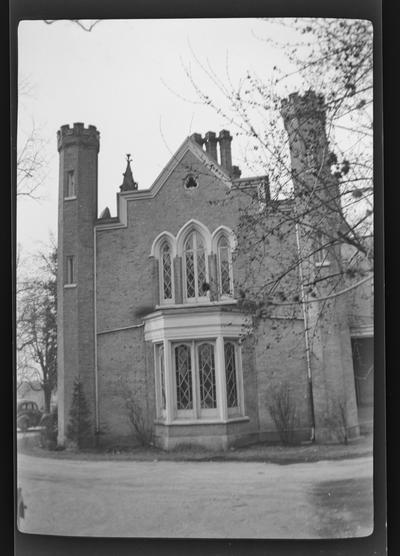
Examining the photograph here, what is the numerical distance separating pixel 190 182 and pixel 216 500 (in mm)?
3294

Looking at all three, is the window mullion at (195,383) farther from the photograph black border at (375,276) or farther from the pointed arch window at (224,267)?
the photograph black border at (375,276)

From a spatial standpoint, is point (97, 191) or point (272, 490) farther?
point (97, 191)

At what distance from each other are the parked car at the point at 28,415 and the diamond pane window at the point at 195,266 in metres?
2.02

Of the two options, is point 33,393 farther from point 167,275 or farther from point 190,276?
point 190,276

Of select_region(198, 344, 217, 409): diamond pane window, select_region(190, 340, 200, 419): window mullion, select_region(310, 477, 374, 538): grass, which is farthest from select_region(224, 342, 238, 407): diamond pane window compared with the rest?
select_region(310, 477, 374, 538): grass

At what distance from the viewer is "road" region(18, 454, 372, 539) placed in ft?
19.1

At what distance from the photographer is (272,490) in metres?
5.81

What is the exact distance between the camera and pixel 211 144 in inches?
237

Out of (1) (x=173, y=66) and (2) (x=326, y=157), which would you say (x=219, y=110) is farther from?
(2) (x=326, y=157)

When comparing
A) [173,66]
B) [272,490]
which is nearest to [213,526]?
[272,490]

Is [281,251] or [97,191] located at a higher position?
[97,191]

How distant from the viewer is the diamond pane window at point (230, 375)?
5.98m

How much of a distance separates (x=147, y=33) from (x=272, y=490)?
16.1ft

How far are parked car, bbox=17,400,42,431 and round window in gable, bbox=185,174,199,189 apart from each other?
283 centimetres
